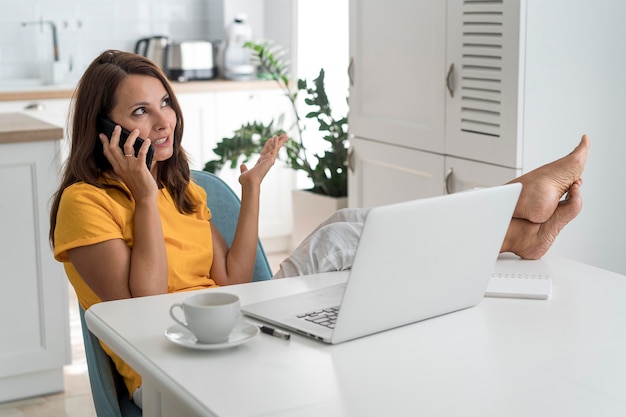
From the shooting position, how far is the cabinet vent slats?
9.00ft

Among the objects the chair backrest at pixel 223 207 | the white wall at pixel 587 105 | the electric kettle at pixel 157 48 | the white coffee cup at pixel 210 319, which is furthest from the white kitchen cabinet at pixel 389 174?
the white coffee cup at pixel 210 319

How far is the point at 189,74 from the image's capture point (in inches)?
187

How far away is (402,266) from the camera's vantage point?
1.29 m

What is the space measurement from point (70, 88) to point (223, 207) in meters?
2.54

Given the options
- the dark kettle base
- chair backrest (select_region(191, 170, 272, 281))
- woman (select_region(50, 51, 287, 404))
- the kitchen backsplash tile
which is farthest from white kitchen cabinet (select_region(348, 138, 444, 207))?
the kitchen backsplash tile

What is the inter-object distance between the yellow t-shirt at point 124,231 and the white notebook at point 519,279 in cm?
62

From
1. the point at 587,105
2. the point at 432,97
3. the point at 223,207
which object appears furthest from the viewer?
the point at 432,97

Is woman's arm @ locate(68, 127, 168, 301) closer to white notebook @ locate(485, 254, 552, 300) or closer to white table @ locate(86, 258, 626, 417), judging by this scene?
white table @ locate(86, 258, 626, 417)

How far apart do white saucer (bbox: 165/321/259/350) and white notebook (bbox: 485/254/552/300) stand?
462mm

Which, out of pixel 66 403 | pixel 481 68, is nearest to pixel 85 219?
pixel 66 403

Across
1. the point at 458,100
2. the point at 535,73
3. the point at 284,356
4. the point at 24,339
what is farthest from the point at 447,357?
the point at 24,339

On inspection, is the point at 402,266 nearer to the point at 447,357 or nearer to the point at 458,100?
the point at 447,357

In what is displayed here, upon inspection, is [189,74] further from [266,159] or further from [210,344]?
[210,344]


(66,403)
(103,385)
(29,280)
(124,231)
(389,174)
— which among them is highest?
(124,231)
